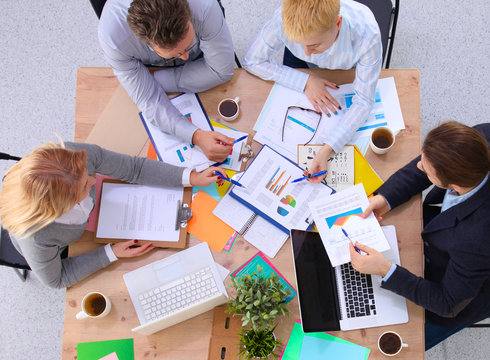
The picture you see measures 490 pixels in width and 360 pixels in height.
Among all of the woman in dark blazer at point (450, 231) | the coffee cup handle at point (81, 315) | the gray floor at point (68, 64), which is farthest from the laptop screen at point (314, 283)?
the gray floor at point (68, 64)

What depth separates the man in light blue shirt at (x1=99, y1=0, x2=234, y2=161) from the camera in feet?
4.45

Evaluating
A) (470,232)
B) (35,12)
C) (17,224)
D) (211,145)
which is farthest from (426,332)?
(35,12)

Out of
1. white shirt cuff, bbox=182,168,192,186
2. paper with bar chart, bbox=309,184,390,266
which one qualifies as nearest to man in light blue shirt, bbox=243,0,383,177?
paper with bar chart, bbox=309,184,390,266

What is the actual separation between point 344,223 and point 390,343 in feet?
1.33

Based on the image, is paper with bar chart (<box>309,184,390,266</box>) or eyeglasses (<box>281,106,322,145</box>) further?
eyeglasses (<box>281,106,322,145</box>)

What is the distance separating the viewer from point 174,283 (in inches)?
55.8

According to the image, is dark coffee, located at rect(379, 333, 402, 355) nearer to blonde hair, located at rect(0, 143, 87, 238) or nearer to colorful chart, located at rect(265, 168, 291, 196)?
colorful chart, located at rect(265, 168, 291, 196)

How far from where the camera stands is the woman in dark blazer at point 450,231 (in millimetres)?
1170

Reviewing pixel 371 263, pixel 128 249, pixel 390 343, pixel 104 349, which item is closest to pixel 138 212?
pixel 128 249

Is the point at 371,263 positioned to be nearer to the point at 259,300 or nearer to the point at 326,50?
the point at 259,300

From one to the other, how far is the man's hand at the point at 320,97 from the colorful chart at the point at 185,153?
1.63ft

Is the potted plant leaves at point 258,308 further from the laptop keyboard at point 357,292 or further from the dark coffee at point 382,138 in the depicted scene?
the dark coffee at point 382,138

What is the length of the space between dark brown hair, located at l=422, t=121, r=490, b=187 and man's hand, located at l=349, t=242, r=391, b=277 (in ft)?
1.05

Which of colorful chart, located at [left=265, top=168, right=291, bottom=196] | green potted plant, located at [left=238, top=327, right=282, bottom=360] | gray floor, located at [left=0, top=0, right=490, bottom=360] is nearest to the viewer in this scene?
green potted plant, located at [left=238, top=327, right=282, bottom=360]
